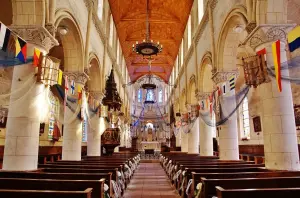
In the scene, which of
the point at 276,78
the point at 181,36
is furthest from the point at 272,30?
the point at 181,36

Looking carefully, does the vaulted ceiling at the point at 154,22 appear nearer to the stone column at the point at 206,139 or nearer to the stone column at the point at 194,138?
the stone column at the point at 194,138

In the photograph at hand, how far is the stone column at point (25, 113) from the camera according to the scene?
19.6 feet

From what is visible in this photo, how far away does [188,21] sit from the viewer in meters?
18.7

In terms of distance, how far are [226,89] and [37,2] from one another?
24.8ft

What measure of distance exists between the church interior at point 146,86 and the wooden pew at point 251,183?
2 cm

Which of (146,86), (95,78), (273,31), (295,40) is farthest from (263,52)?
(146,86)

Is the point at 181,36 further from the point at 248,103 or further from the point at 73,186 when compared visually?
the point at 73,186

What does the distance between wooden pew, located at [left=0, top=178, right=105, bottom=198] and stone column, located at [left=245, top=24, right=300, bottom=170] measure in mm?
4476

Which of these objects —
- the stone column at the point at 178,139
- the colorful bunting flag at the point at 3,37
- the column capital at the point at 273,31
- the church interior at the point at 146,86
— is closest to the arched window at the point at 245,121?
the church interior at the point at 146,86

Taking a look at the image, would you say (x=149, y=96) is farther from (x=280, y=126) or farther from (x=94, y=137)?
(x=280, y=126)

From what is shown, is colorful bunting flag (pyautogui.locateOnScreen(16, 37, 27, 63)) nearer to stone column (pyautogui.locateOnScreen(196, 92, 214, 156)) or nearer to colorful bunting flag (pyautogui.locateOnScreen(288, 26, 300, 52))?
colorful bunting flag (pyautogui.locateOnScreen(288, 26, 300, 52))

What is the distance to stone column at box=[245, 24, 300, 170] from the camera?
19.6 ft

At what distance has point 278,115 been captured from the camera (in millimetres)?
6164

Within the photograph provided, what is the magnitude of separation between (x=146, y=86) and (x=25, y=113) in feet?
51.9
